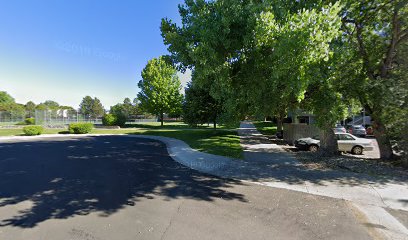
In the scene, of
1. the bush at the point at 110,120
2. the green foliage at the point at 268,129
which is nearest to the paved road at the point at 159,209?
Answer: the green foliage at the point at 268,129

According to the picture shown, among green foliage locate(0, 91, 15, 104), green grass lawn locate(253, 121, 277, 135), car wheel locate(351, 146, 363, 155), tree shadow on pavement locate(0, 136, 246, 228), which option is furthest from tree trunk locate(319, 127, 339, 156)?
green foliage locate(0, 91, 15, 104)

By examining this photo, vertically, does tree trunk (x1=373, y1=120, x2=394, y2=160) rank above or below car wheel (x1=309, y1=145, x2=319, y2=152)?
above

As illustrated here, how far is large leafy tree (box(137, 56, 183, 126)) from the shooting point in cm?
3906

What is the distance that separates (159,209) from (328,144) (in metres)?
10.1

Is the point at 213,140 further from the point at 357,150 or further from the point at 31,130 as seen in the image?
the point at 31,130

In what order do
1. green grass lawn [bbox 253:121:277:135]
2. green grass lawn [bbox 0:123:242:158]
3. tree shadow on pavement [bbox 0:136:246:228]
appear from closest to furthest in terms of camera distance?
tree shadow on pavement [bbox 0:136:246:228]
green grass lawn [bbox 0:123:242:158]
green grass lawn [bbox 253:121:277:135]

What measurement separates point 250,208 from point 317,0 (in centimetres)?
709

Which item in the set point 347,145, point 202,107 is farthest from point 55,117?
point 347,145

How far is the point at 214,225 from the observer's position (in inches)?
178

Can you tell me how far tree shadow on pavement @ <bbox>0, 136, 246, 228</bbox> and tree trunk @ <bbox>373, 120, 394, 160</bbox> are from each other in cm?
772

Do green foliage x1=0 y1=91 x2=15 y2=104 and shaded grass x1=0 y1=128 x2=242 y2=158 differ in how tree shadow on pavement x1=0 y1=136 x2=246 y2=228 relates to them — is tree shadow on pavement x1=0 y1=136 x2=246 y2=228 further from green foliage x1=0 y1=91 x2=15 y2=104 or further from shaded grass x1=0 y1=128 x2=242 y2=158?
green foliage x1=0 y1=91 x2=15 y2=104

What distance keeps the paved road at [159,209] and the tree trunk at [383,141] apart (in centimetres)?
665

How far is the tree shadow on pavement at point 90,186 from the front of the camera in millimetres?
5312

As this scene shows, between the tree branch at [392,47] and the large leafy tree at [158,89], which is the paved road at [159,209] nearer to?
the tree branch at [392,47]
